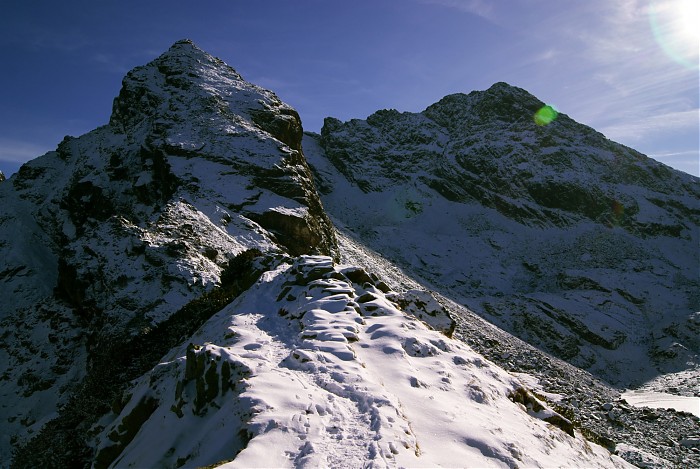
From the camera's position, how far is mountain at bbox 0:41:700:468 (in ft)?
27.9

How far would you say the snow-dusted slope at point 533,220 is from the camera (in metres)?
45.6

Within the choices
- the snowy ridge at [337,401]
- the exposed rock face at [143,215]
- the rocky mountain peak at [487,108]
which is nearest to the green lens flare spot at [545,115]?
the rocky mountain peak at [487,108]

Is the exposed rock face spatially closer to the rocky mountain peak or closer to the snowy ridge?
the snowy ridge

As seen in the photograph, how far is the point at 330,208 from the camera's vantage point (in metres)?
76.0

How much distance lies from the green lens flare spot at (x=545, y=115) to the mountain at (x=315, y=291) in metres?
1.66

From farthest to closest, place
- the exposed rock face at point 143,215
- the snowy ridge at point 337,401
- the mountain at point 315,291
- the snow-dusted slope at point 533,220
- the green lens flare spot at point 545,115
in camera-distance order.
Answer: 1. the green lens flare spot at point 545,115
2. the snow-dusted slope at point 533,220
3. the exposed rock face at point 143,215
4. the mountain at point 315,291
5. the snowy ridge at point 337,401

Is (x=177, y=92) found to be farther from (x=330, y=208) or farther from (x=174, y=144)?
(x=330, y=208)

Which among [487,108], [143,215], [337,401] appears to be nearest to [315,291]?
[337,401]

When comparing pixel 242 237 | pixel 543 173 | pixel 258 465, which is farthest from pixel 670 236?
pixel 258 465

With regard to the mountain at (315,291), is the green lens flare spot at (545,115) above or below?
above

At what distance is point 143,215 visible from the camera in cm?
3794

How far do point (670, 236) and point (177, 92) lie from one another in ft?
261

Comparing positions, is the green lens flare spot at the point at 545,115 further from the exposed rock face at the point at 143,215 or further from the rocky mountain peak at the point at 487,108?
the exposed rock face at the point at 143,215

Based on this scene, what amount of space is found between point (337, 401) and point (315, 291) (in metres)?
6.46
